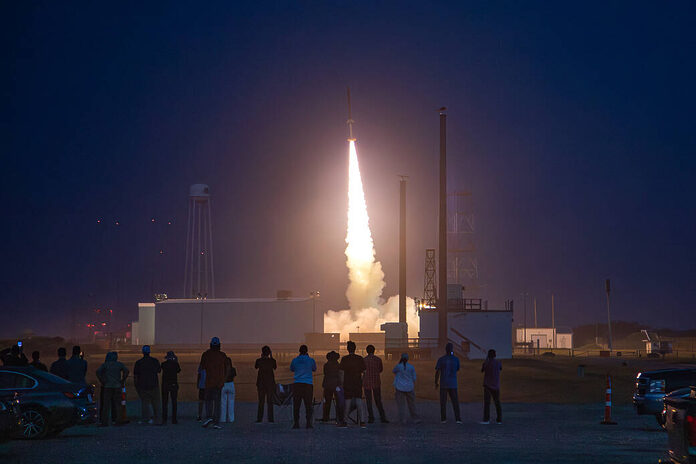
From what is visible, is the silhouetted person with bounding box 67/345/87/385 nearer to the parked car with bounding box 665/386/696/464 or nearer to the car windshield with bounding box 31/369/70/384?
the car windshield with bounding box 31/369/70/384

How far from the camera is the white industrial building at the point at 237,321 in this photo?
8412cm

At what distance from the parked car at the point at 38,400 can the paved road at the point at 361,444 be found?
37 centimetres

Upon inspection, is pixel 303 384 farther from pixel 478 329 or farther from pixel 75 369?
pixel 478 329

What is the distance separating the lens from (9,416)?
16.9 meters

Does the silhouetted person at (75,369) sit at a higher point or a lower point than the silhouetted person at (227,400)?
higher

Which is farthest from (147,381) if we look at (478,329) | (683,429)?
(478,329)

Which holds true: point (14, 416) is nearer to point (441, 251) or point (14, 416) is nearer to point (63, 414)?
point (63, 414)

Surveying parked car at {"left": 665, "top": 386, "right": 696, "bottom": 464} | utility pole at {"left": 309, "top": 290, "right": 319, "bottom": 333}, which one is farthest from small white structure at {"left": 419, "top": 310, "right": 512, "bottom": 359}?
parked car at {"left": 665, "top": 386, "right": 696, "bottom": 464}

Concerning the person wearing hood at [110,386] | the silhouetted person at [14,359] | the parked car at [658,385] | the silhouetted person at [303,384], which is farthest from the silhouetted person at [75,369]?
the parked car at [658,385]

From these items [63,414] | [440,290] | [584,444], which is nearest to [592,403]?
[584,444]

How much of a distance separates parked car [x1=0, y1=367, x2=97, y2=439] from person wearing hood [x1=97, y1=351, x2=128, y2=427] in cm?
285

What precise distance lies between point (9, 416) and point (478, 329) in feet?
157

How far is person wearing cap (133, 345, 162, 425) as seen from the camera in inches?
814

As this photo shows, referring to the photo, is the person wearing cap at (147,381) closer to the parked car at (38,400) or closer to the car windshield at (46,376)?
the car windshield at (46,376)
